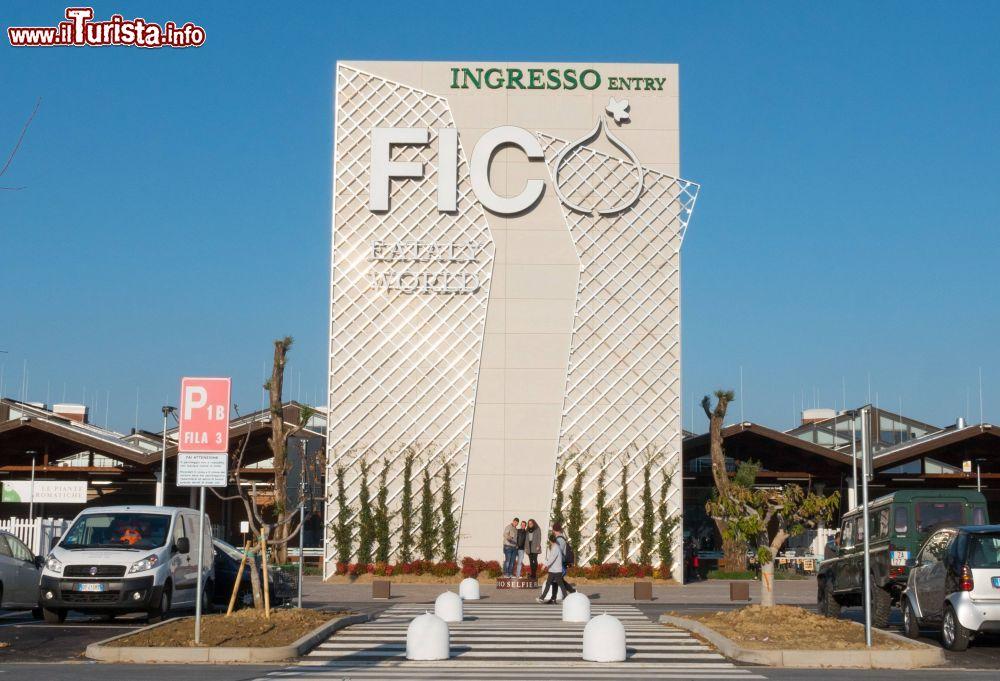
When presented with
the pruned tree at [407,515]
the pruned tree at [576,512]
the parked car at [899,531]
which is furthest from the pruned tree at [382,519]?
the parked car at [899,531]

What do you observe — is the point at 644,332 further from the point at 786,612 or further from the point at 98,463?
the point at 98,463

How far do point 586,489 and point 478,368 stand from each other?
4.34 meters

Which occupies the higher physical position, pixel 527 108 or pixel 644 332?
pixel 527 108

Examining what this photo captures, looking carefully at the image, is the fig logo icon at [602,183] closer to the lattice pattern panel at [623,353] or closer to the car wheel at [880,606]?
the lattice pattern panel at [623,353]

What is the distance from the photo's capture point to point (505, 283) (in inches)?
1264

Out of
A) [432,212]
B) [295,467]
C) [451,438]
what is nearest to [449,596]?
[295,467]

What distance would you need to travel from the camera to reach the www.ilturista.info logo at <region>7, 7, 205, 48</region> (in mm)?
15703

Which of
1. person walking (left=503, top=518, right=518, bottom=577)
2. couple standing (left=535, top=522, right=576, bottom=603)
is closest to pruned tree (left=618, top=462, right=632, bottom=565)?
person walking (left=503, top=518, right=518, bottom=577)

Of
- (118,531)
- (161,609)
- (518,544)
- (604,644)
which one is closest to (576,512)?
(518,544)

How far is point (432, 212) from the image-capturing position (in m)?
32.6

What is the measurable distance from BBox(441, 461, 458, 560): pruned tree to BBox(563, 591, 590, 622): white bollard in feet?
41.0

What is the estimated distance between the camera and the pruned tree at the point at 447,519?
103 ft

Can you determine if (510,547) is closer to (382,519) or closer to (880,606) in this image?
(382,519)

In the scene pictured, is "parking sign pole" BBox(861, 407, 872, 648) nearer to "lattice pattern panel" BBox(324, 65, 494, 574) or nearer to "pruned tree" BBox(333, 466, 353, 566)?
"lattice pattern panel" BBox(324, 65, 494, 574)
